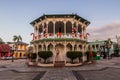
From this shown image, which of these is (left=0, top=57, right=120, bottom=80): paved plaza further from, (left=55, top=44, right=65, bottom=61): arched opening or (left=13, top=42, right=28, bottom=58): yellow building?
(left=13, top=42, right=28, bottom=58): yellow building

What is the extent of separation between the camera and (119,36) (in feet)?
300

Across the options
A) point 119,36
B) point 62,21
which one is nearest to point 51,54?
point 62,21

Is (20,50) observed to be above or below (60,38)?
below

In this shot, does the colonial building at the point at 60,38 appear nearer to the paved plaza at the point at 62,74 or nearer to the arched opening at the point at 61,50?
the arched opening at the point at 61,50

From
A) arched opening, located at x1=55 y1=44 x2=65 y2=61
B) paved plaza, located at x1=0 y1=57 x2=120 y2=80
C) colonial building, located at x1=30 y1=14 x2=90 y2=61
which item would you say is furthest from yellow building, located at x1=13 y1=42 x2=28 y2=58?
paved plaza, located at x1=0 y1=57 x2=120 y2=80

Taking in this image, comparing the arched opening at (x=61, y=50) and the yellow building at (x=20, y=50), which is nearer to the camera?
the arched opening at (x=61, y=50)

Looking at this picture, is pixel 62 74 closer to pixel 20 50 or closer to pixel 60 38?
pixel 60 38

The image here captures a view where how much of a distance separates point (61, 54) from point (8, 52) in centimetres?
5038

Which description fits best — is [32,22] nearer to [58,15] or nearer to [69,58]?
[58,15]

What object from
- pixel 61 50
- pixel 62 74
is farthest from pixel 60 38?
pixel 62 74

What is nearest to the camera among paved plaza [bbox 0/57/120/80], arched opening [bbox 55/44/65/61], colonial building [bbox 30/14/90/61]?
paved plaza [bbox 0/57/120/80]

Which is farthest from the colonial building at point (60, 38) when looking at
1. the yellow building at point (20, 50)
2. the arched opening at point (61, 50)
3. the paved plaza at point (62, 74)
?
the yellow building at point (20, 50)

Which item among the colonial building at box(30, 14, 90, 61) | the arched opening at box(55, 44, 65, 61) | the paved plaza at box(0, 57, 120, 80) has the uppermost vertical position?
the colonial building at box(30, 14, 90, 61)

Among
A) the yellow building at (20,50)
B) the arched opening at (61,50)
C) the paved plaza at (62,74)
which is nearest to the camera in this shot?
the paved plaza at (62,74)
